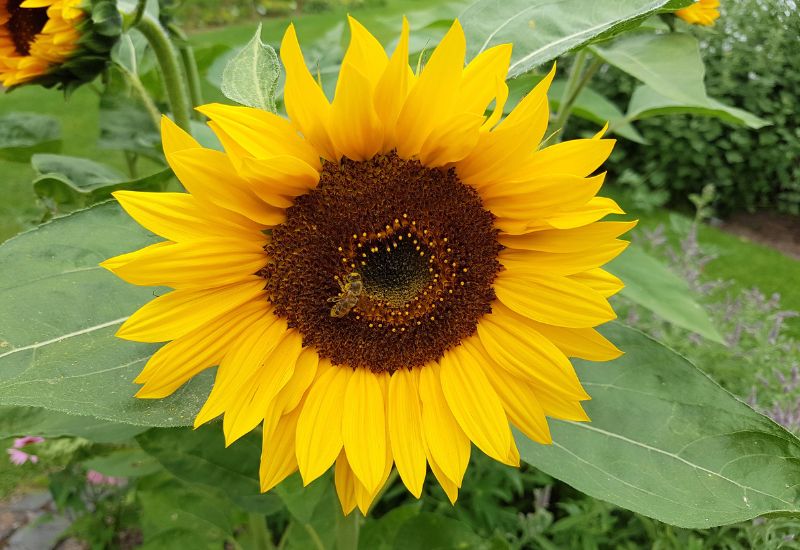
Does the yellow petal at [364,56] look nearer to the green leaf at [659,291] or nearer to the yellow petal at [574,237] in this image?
the yellow petal at [574,237]

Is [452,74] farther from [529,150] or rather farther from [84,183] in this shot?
[84,183]

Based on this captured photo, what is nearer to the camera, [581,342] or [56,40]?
[581,342]

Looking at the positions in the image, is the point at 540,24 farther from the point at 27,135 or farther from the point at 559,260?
the point at 27,135

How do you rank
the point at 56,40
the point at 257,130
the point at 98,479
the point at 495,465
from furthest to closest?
the point at 98,479 < the point at 495,465 < the point at 56,40 < the point at 257,130

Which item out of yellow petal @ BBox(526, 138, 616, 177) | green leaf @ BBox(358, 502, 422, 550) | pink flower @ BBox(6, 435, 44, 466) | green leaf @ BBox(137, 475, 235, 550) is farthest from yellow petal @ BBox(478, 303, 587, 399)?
pink flower @ BBox(6, 435, 44, 466)

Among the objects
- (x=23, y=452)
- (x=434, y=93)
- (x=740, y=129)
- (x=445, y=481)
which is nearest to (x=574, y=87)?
(x=434, y=93)

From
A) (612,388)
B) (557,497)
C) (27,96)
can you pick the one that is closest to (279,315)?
(612,388)

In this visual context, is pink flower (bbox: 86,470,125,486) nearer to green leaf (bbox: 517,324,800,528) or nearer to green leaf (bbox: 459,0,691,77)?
green leaf (bbox: 517,324,800,528)
